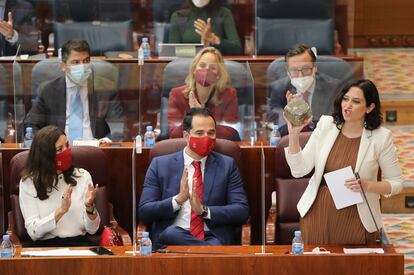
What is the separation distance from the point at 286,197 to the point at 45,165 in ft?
3.18

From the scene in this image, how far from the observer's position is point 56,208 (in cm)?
483

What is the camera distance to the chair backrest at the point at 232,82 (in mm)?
5461

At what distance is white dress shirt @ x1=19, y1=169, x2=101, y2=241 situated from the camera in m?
4.84

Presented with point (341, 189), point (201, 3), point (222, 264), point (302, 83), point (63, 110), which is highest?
point (201, 3)

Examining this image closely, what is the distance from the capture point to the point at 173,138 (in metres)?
5.33

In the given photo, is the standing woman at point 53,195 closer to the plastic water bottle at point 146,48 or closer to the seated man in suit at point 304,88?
the seated man in suit at point 304,88

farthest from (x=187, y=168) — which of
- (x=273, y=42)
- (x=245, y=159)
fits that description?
(x=273, y=42)

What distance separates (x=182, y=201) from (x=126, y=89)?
0.89 meters

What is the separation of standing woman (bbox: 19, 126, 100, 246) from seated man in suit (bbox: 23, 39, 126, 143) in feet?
2.08

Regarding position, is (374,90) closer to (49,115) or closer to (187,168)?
(187,168)

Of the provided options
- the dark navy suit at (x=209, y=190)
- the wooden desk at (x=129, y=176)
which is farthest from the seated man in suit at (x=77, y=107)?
the dark navy suit at (x=209, y=190)

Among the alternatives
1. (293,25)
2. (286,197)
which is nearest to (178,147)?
(286,197)

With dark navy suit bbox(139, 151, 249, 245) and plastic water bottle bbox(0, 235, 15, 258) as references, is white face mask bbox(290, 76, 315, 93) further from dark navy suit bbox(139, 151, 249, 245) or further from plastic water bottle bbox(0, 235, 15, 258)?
plastic water bottle bbox(0, 235, 15, 258)

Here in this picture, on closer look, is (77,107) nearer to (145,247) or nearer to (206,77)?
(206,77)
